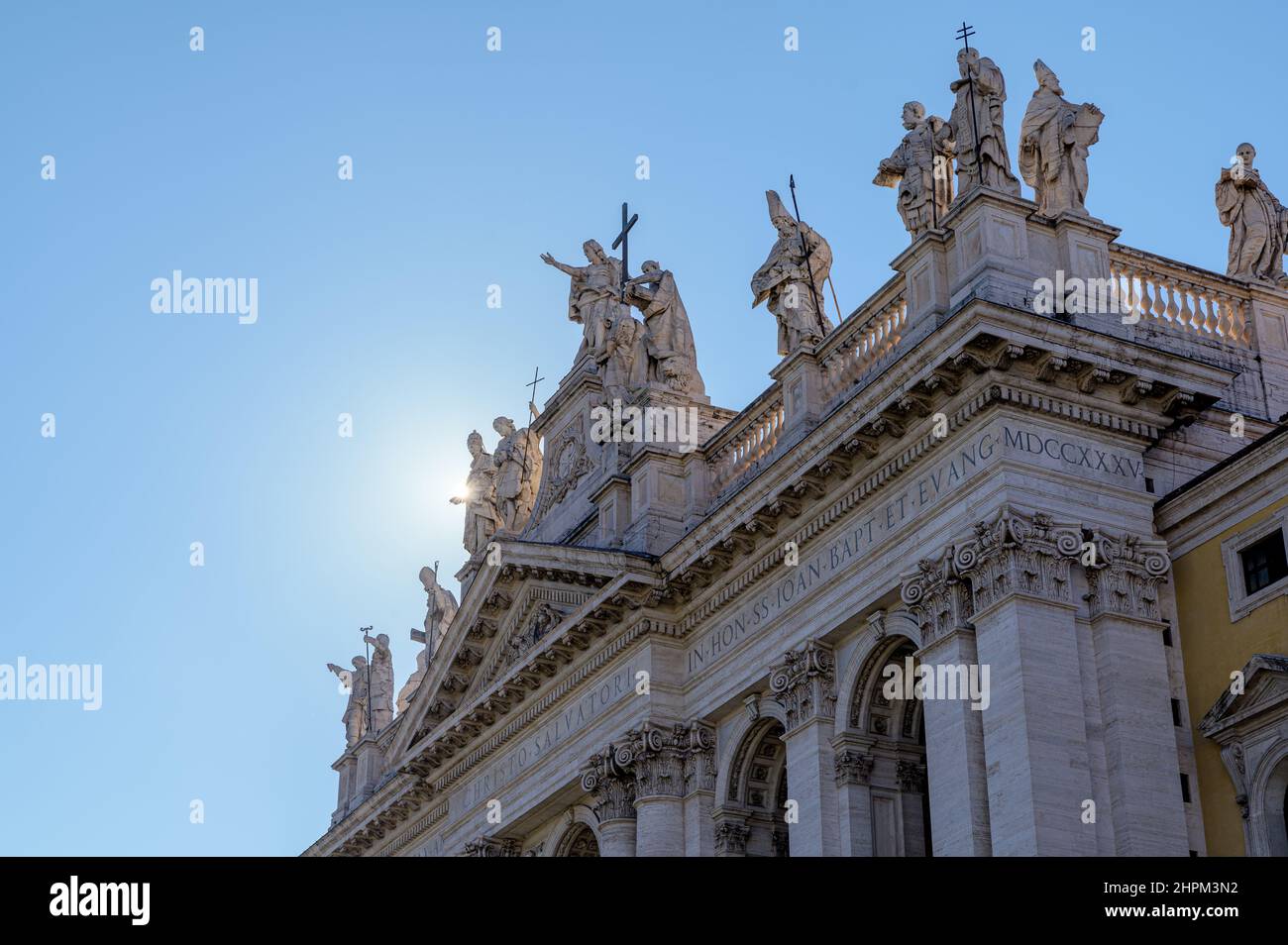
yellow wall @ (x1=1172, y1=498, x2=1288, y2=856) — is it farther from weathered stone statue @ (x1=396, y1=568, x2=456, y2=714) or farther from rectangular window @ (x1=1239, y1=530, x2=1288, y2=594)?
weathered stone statue @ (x1=396, y1=568, x2=456, y2=714)

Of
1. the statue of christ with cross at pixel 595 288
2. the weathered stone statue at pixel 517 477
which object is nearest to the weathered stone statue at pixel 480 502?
the weathered stone statue at pixel 517 477

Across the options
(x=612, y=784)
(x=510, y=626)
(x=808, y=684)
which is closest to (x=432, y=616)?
(x=510, y=626)

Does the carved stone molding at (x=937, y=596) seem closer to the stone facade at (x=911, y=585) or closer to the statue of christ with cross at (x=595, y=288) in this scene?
the stone facade at (x=911, y=585)

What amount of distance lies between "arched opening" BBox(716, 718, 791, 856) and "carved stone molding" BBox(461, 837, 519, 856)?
5808 mm

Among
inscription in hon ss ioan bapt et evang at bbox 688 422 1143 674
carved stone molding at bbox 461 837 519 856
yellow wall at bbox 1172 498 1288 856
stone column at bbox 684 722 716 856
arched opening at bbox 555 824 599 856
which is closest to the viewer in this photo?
yellow wall at bbox 1172 498 1288 856

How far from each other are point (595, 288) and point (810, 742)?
11398 millimetres

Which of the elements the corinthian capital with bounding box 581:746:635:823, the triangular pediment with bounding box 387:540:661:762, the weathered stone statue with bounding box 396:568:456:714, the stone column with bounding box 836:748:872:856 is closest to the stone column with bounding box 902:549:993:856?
the stone column with bounding box 836:748:872:856

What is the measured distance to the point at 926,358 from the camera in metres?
23.7

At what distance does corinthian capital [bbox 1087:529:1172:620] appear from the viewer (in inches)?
907

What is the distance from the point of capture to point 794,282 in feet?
94.1

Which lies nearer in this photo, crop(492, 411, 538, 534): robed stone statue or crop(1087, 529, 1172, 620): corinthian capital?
crop(1087, 529, 1172, 620): corinthian capital

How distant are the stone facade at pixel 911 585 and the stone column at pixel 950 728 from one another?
0.03 metres

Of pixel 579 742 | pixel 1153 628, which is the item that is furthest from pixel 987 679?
pixel 579 742
